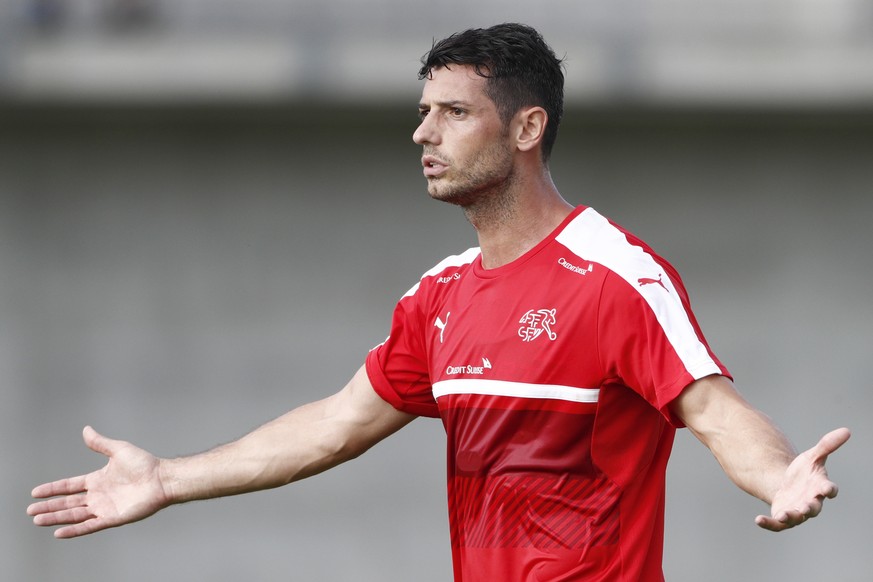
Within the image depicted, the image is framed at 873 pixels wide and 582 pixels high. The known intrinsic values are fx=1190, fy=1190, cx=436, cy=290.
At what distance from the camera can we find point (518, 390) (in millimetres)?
3070

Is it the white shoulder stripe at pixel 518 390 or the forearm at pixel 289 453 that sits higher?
the white shoulder stripe at pixel 518 390

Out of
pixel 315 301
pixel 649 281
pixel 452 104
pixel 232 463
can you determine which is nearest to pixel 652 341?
pixel 649 281

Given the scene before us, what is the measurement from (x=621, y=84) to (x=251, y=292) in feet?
7.43

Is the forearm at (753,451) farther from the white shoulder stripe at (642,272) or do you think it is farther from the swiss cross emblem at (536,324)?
the swiss cross emblem at (536,324)

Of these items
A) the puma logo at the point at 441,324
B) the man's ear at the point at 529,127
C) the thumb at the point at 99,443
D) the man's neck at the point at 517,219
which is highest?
the man's ear at the point at 529,127

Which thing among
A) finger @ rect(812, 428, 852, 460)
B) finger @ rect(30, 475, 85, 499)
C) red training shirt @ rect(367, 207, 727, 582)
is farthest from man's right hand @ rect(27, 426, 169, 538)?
finger @ rect(812, 428, 852, 460)

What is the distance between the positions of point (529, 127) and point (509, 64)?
19cm

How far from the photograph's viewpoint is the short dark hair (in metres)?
3.34

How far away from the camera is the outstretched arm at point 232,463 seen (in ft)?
11.6

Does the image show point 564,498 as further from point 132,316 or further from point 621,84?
point 132,316

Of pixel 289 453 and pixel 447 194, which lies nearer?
pixel 447 194

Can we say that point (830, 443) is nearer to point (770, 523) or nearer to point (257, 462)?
point (770, 523)

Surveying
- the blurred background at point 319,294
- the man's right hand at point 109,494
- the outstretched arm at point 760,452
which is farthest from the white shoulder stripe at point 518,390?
the blurred background at point 319,294

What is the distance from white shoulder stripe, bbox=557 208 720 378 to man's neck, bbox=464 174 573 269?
0.08 m
